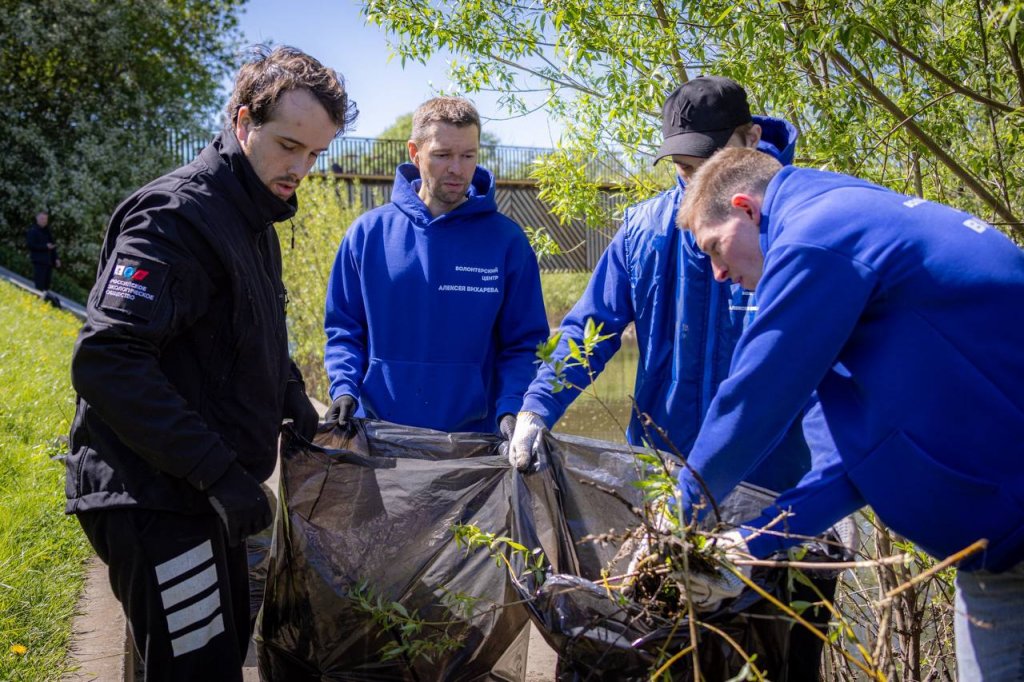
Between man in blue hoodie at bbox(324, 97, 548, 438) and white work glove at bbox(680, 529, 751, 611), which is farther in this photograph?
man in blue hoodie at bbox(324, 97, 548, 438)

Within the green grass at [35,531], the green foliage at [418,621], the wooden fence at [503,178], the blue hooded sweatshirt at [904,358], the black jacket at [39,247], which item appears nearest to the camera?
the blue hooded sweatshirt at [904,358]

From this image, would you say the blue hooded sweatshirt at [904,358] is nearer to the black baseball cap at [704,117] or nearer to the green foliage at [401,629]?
the black baseball cap at [704,117]

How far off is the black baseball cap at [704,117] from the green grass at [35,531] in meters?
2.39

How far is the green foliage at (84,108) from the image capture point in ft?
61.7

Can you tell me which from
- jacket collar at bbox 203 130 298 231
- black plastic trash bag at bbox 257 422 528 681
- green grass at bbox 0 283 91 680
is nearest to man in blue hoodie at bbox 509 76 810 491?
Answer: black plastic trash bag at bbox 257 422 528 681

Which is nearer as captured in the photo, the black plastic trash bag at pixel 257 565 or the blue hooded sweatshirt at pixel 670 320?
the blue hooded sweatshirt at pixel 670 320

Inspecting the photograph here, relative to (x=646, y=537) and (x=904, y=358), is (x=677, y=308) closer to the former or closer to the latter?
(x=646, y=537)

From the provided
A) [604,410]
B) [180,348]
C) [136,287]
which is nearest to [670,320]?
[180,348]

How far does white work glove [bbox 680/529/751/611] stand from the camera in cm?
170

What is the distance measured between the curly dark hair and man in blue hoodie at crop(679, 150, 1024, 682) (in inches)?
42.6

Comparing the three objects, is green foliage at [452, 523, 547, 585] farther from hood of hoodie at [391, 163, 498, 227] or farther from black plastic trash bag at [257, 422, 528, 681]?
hood of hoodie at [391, 163, 498, 227]

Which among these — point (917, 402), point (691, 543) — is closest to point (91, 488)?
point (691, 543)

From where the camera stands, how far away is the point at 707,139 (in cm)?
259

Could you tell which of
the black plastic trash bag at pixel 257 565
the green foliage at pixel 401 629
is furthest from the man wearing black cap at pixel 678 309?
the black plastic trash bag at pixel 257 565
